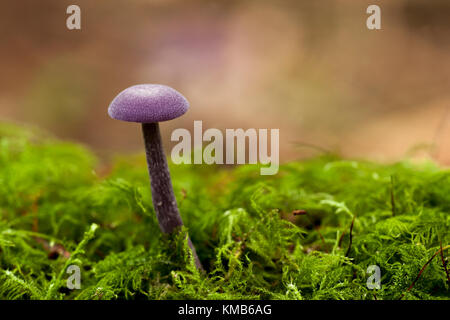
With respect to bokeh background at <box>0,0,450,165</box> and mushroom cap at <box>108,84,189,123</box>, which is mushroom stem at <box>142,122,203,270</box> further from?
bokeh background at <box>0,0,450,165</box>

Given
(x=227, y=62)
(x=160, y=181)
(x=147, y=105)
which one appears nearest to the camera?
(x=147, y=105)


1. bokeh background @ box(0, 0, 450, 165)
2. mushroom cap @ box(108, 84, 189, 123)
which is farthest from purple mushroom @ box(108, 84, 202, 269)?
bokeh background @ box(0, 0, 450, 165)

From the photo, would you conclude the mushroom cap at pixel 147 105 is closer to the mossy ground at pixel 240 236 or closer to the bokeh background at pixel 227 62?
the mossy ground at pixel 240 236

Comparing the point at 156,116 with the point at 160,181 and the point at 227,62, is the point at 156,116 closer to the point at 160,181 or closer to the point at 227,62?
the point at 160,181

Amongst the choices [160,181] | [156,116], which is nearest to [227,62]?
[160,181]
